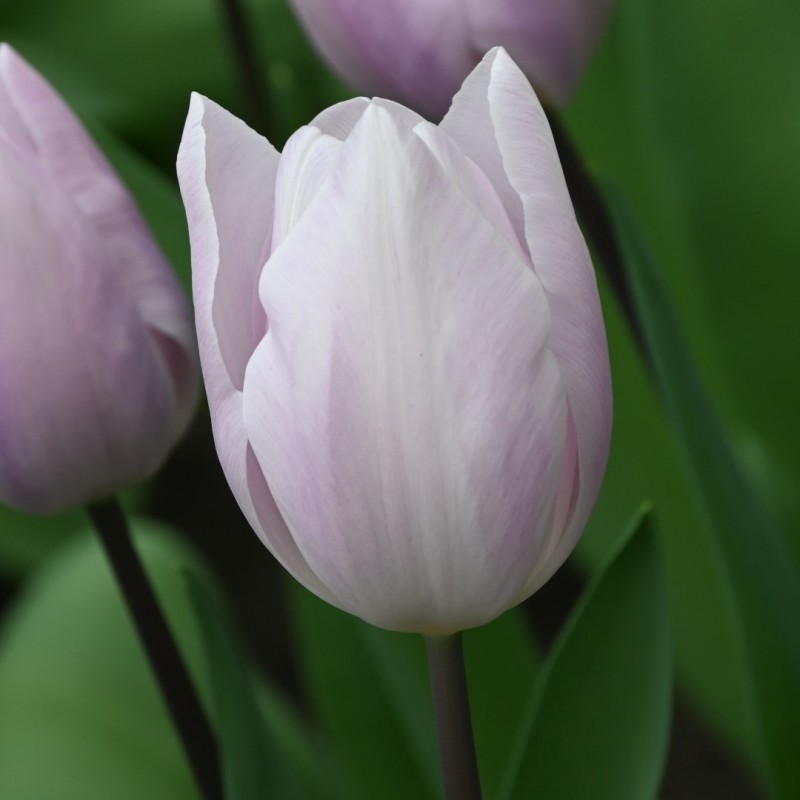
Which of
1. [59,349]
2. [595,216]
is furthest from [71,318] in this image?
[595,216]

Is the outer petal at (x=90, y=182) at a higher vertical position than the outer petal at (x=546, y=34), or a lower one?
lower

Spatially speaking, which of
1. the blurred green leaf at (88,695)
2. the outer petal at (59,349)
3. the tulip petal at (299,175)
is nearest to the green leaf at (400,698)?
the blurred green leaf at (88,695)

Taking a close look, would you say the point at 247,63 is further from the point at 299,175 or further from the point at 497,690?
the point at 299,175

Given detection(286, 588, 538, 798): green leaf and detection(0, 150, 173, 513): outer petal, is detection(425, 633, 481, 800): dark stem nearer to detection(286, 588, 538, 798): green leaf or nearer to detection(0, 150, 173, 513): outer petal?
detection(0, 150, 173, 513): outer petal

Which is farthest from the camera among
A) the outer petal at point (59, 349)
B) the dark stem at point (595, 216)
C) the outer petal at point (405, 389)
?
the dark stem at point (595, 216)

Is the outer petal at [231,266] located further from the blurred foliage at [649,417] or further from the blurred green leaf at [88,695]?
the blurred green leaf at [88,695]

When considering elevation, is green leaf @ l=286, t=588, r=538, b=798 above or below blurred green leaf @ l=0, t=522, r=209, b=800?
above

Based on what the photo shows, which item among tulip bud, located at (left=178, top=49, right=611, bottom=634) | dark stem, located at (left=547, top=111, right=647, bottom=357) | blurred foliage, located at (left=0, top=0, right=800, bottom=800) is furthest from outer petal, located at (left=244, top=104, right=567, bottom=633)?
blurred foliage, located at (left=0, top=0, right=800, bottom=800)
